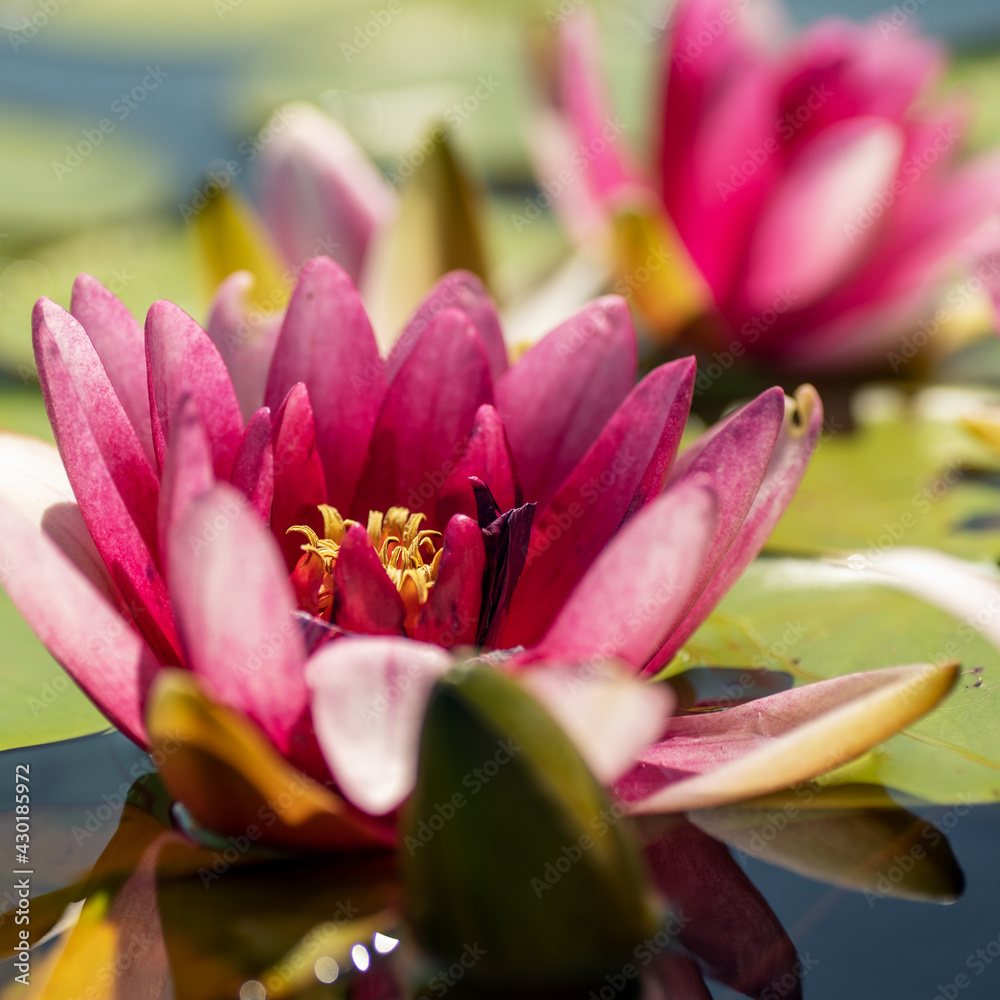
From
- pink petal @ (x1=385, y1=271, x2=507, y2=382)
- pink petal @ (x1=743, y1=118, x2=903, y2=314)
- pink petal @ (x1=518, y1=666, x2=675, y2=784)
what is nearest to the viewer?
pink petal @ (x1=518, y1=666, x2=675, y2=784)

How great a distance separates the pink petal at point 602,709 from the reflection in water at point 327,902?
0.64ft

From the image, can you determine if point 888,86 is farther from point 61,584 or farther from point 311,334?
point 61,584

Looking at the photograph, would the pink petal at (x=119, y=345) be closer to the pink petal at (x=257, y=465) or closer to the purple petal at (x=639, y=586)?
the pink petal at (x=257, y=465)

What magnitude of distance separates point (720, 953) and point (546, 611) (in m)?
0.35

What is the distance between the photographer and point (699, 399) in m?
1.96

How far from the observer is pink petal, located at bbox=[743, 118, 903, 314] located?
1.78 metres

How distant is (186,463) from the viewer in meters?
0.83

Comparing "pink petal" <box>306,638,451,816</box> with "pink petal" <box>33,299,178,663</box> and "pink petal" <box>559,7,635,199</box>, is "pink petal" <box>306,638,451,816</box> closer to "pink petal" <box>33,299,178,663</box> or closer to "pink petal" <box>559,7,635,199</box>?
"pink petal" <box>33,299,178,663</box>

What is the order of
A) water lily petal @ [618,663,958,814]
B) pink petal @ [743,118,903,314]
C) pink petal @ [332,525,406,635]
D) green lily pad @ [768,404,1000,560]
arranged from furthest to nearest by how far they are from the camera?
pink petal @ [743,118,903,314], green lily pad @ [768,404,1000,560], pink petal @ [332,525,406,635], water lily petal @ [618,663,958,814]

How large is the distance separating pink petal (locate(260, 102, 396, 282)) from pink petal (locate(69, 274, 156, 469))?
2.67 feet

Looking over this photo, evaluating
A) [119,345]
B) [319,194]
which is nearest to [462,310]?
[119,345]

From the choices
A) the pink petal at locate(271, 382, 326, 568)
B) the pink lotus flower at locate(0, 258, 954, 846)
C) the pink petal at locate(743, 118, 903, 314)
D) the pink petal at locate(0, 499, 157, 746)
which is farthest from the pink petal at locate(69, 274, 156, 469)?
the pink petal at locate(743, 118, 903, 314)

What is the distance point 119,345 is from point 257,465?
0.66 feet

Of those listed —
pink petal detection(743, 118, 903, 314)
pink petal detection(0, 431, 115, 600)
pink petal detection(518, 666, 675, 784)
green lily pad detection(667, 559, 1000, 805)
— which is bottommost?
green lily pad detection(667, 559, 1000, 805)
